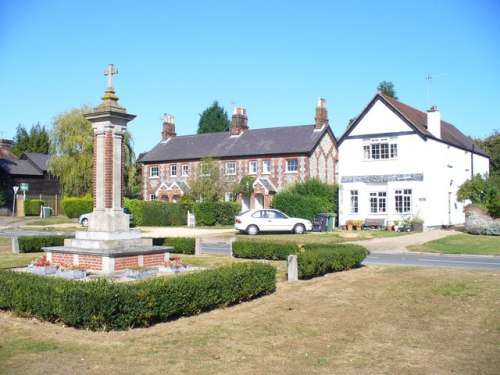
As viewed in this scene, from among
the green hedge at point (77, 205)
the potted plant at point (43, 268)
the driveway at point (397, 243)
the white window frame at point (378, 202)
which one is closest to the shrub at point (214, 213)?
the white window frame at point (378, 202)

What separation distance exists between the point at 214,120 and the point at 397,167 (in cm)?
5263

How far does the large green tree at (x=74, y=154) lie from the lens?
162 ft

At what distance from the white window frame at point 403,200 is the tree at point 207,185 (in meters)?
14.7

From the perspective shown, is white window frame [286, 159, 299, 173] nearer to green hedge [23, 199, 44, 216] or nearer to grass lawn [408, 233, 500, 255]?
grass lawn [408, 233, 500, 255]

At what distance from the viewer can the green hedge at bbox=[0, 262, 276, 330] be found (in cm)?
927

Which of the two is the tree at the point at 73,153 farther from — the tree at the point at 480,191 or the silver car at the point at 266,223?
the tree at the point at 480,191

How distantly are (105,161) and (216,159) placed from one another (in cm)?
3292

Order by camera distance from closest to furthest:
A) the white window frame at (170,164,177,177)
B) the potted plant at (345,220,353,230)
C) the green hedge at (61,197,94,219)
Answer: the potted plant at (345,220,353,230), the green hedge at (61,197,94,219), the white window frame at (170,164,177,177)

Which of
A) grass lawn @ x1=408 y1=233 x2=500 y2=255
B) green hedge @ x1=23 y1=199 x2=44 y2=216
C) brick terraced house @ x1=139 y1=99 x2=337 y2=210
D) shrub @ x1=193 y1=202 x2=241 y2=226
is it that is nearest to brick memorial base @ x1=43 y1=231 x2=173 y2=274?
grass lawn @ x1=408 y1=233 x2=500 y2=255

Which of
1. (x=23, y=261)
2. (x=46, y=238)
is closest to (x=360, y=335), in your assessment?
(x=23, y=261)

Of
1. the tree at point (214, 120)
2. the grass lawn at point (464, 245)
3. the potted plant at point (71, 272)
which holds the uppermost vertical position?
the tree at point (214, 120)

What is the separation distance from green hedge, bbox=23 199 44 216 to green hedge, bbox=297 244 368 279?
139 feet

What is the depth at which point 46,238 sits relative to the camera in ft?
73.8

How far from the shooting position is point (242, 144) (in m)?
50.3
